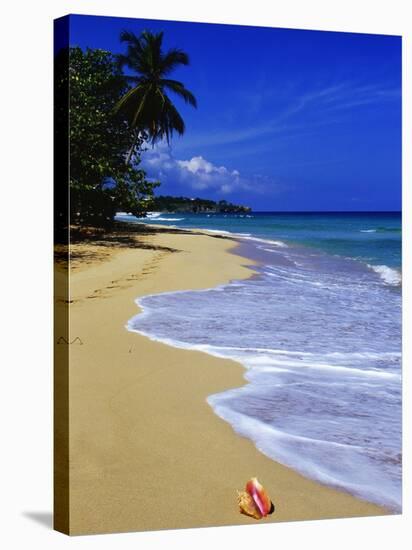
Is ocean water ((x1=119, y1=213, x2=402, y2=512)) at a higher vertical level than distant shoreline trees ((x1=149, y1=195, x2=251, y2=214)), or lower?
lower

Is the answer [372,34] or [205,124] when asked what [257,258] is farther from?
[372,34]

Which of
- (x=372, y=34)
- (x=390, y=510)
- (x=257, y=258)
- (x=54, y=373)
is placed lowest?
(x=390, y=510)

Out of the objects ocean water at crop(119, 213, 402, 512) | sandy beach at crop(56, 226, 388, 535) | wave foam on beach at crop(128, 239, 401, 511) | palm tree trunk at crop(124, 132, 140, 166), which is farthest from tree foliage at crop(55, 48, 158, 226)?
wave foam on beach at crop(128, 239, 401, 511)

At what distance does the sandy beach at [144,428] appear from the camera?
5.57 metres

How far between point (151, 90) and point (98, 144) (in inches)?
18.1

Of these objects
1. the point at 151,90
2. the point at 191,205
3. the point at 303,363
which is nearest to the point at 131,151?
the point at 151,90

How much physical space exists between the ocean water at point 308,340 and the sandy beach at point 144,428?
3.1 inches

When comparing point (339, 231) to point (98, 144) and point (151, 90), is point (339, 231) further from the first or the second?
point (98, 144)

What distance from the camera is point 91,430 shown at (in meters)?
5.58

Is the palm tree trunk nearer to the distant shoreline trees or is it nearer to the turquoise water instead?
the distant shoreline trees

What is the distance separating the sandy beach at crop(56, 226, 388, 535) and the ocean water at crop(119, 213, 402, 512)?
8 cm

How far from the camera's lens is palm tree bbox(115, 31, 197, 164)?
229 inches

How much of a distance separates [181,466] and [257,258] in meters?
1.36

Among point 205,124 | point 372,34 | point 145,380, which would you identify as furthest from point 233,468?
point 372,34
